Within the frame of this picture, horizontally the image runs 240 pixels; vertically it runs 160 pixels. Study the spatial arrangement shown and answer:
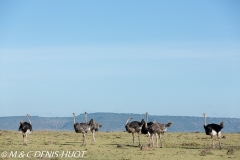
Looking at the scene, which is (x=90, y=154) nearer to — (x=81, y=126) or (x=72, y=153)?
(x=72, y=153)

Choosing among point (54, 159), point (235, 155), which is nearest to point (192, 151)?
point (235, 155)

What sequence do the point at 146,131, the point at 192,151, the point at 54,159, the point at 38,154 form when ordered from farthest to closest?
1. the point at 146,131
2. the point at 192,151
3. the point at 38,154
4. the point at 54,159

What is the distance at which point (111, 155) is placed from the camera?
30.1 meters

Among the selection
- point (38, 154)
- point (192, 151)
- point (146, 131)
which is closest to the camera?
point (38, 154)

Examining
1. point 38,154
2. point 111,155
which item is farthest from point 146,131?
point 38,154

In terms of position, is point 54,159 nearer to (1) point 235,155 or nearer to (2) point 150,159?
(2) point 150,159

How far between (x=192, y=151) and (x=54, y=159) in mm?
9930

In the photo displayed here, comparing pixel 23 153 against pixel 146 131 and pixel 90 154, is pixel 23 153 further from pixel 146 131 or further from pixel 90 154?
pixel 146 131

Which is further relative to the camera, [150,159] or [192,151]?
[192,151]

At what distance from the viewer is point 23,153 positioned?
97.7ft

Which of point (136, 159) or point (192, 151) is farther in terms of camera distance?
point (192, 151)

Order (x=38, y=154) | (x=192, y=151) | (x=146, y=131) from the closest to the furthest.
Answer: (x=38, y=154), (x=192, y=151), (x=146, y=131)

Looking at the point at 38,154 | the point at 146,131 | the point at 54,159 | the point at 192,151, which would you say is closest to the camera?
the point at 54,159

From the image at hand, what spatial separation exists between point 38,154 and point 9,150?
2.43 metres
